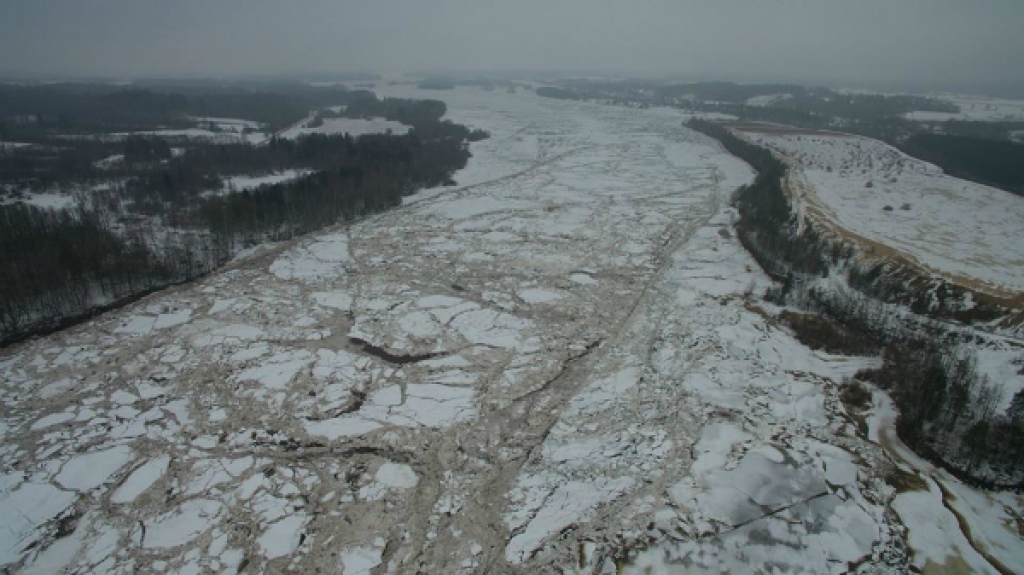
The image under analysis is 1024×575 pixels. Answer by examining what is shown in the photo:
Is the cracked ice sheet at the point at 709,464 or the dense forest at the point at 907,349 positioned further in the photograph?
the dense forest at the point at 907,349

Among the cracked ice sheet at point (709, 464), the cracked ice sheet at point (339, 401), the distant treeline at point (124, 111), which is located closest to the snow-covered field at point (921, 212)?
the cracked ice sheet at point (339, 401)

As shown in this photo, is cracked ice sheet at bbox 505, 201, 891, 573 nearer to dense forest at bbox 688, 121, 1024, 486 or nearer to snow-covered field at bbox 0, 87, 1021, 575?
snow-covered field at bbox 0, 87, 1021, 575

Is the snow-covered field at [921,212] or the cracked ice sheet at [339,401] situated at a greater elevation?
the snow-covered field at [921,212]

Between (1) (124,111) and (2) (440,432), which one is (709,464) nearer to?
(2) (440,432)

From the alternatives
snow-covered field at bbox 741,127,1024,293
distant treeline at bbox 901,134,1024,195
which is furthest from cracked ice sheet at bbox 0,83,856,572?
distant treeline at bbox 901,134,1024,195

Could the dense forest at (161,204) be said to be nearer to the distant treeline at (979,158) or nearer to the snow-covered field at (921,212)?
the snow-covered field at (921,212)

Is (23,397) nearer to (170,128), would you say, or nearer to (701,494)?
(701,494)
